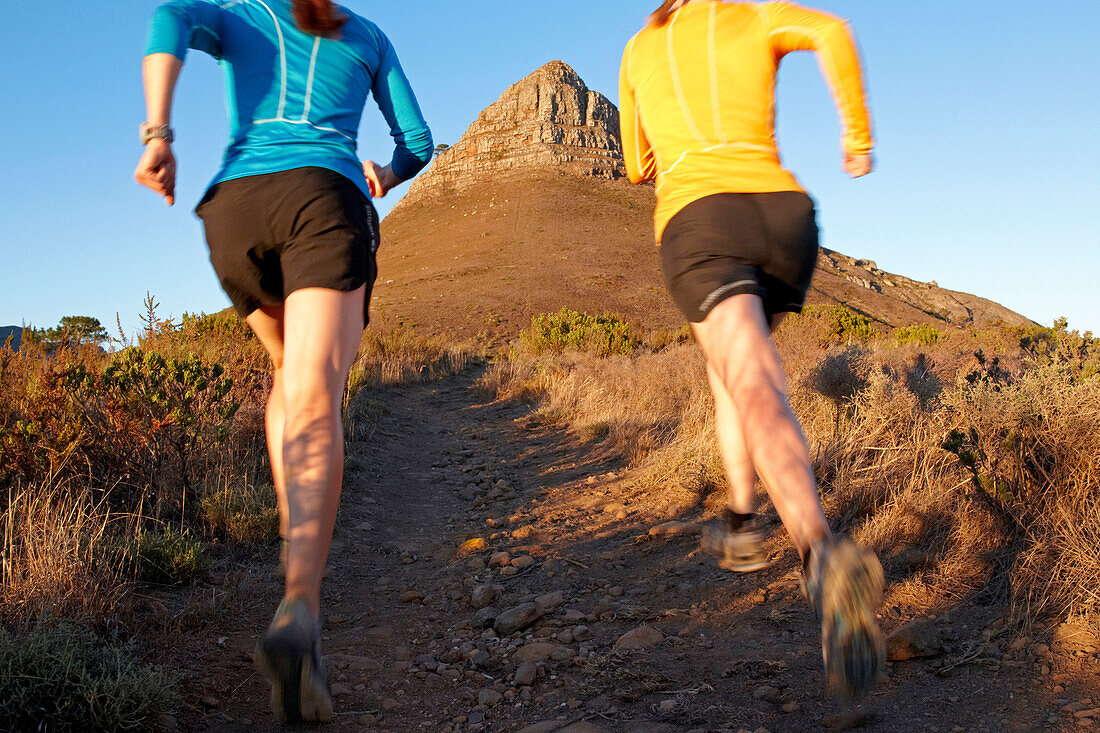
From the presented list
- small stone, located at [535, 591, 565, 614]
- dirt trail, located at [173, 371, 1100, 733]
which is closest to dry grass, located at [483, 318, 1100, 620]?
dirt trail, located at [173, 371, 1100, 733]

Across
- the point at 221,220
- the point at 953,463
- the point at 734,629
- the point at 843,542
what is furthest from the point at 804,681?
the point at 221,220

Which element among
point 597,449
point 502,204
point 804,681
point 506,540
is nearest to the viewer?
point 804,681

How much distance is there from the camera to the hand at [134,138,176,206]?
1.64 m

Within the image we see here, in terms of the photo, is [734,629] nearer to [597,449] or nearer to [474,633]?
[474,633]

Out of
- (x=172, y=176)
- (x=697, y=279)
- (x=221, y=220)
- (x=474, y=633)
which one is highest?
(x=172, y=176)

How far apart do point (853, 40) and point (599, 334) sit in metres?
11.7

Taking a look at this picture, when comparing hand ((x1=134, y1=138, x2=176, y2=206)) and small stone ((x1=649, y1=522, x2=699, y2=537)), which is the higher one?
hand ((x1=134, y1=138, x2=176, y2=206))

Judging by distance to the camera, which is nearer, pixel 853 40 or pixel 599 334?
pixel 853 40

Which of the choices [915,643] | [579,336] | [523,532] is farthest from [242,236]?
[579,336]

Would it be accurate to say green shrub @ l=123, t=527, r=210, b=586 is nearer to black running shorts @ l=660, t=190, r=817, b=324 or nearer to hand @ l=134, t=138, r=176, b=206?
hand @ l=134, t=138, r=176, b=206

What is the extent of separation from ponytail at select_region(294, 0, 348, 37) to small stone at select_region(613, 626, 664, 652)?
6.59 feet

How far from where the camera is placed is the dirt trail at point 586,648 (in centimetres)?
172

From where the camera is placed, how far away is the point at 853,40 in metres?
1.76

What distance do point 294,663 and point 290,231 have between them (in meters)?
0.98
